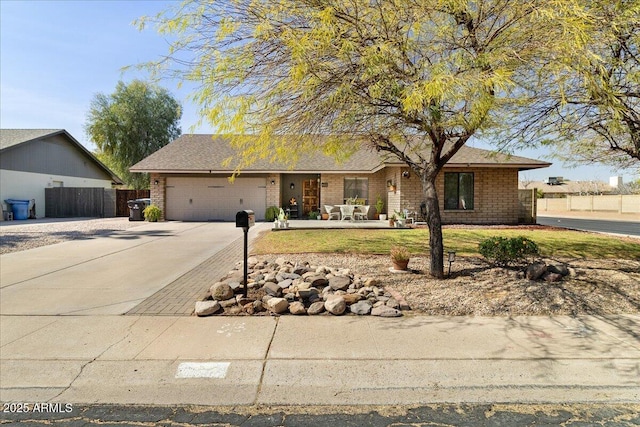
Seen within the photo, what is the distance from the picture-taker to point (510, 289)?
6.16m

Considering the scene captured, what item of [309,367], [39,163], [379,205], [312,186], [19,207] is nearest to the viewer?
[309,367]

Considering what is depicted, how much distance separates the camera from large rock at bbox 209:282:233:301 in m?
5.61

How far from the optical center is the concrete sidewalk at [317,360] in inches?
128

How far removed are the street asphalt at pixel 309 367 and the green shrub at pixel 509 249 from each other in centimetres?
211

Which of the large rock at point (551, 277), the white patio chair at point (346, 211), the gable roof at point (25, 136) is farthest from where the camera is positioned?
the gable roof at point (25, 136)

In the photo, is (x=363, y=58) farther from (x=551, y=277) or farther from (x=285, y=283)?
(x=551, y=277)

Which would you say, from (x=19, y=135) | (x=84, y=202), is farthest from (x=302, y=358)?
(x=19, y=135)

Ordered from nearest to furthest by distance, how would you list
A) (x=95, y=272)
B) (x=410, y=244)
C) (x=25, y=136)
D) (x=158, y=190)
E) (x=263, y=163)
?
(x=95, y=272), (x=410, y=244), (x=263, y=163), (x=158, y=190), (x=25, y=136)

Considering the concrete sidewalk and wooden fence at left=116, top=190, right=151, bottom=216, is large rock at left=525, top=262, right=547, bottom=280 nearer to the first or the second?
the concrete sidewalk

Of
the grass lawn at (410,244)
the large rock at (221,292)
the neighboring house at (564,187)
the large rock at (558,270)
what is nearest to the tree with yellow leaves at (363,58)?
the large rock at (221,292)

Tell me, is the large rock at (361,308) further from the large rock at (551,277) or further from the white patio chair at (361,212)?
the white patio chair at (361,212)

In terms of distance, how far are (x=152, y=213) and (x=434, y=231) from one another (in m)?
17.2

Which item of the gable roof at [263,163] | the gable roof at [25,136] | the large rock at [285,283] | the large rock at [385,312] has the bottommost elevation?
the large rock at [385,312]

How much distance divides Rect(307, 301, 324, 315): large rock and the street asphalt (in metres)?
0.16
